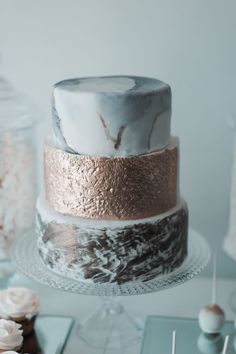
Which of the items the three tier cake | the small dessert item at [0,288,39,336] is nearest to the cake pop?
the three tier cake

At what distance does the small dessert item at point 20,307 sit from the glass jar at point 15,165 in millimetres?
128

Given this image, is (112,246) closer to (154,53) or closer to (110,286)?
(110,286)

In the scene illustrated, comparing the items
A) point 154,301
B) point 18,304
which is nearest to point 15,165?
point 18,304

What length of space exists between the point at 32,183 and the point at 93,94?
1.15 ft

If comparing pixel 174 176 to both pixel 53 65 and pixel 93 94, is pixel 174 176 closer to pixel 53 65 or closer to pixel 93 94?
pixel 93 94

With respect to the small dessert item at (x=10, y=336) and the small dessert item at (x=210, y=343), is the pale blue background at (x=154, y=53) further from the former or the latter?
the small dessert item at (x=10, y=336)

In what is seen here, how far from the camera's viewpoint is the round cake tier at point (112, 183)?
2.79 ft

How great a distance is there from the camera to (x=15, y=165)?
109 cm

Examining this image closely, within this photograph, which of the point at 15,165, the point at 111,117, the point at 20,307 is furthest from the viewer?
the point at 15,165

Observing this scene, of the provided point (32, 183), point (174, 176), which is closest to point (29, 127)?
point (32, 183)

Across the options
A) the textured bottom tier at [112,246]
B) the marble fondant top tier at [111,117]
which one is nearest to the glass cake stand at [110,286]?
the textured bottom tier at [112,246]

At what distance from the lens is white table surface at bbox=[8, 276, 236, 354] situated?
44.6 inches

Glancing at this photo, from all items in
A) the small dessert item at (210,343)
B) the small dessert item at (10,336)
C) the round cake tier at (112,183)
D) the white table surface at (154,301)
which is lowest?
the white table surface at (154,301)

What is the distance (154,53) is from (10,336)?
56cm
